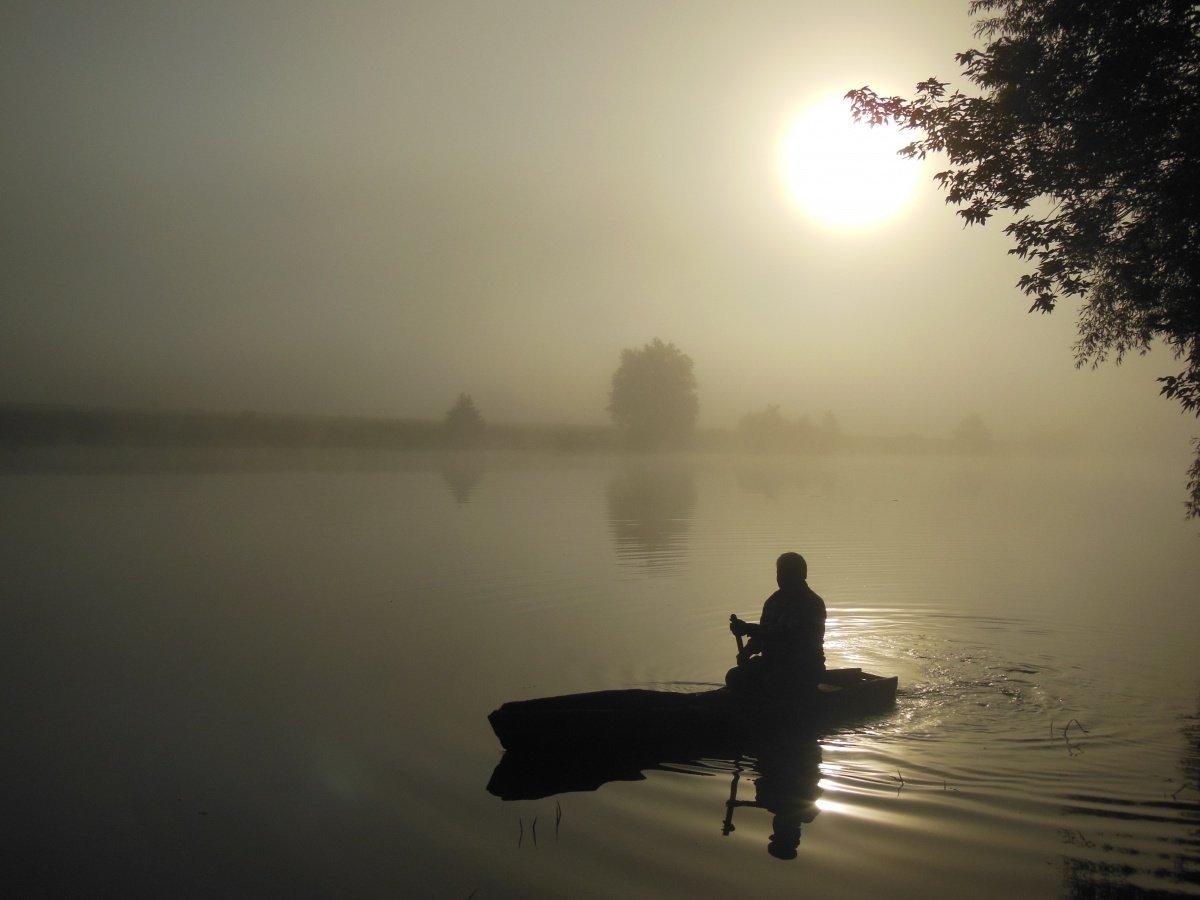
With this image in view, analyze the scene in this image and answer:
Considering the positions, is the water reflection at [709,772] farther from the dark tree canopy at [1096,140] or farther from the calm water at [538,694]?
the dark tree canopy at [1096,140]

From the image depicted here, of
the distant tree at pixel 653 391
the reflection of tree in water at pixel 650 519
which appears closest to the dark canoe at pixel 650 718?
the reflection of tree in water at pixel 650 519

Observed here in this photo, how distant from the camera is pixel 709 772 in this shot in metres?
8.20

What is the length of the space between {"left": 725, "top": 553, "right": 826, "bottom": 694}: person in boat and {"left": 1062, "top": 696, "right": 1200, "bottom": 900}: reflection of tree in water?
294 cm

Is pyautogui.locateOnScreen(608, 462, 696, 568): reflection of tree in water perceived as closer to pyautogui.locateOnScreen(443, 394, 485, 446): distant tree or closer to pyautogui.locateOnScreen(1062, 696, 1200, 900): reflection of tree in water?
pyautogui.locateOnScreen(1062, 696, 1200, 900): reflection of tree in water

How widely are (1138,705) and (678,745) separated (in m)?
6.44

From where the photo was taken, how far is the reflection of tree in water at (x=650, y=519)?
23.4 m

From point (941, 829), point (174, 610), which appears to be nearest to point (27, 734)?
point (174, 610)

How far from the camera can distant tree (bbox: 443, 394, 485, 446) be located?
399ft

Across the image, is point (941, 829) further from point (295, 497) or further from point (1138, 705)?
point (295, 497)

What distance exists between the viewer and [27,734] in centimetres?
918

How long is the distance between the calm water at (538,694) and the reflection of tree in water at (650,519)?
41cm

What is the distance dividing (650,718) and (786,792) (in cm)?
145

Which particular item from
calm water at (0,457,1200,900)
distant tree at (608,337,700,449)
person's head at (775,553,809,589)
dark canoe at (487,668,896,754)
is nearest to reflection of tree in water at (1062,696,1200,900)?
calm water at (0,457,1200,900)

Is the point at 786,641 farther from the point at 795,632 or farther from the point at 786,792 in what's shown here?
the point at 786,792
